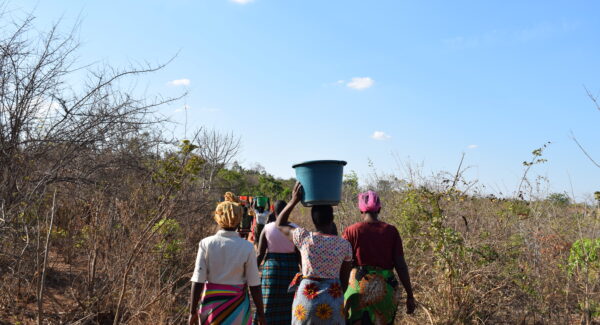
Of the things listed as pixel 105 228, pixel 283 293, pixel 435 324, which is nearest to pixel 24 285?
pixel 105 228

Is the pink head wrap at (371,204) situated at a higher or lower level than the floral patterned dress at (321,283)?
higher

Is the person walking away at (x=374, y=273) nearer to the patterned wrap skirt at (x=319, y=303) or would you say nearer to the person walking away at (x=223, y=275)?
the patterned wrap skirt at (x=319, y=303)

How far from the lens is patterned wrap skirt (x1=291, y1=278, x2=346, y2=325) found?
3021mm

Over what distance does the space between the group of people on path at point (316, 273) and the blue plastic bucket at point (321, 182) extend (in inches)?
2.3

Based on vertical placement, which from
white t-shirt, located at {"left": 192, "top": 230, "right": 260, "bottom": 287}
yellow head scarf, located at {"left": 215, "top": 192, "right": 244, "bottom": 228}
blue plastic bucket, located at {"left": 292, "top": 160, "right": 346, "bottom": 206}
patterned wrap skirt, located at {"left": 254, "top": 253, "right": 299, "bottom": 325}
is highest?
blue plastic bucket, located at {"left": 292, "top": 160, "right": 346, "bottom": 206}

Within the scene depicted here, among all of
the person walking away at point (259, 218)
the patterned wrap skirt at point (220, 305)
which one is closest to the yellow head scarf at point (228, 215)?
the patterned wrap skirt at point (220, 305)

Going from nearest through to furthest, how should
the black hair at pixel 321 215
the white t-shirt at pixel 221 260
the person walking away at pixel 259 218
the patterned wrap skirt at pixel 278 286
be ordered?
the white t-shirt at pixel 221 260 → the black hair at pixel 321 215 → the patterned wrap skirt at pixel 278 286 → the person walking away at pixel 259 218

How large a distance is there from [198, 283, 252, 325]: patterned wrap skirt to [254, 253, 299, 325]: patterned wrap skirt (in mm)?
862

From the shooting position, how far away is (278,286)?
388 cm

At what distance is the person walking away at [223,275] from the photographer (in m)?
2.94

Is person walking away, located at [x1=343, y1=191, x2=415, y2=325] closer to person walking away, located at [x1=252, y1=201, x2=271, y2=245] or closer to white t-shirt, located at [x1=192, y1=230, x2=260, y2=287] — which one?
white t-shirt, located at [x1=192, y1=230, x2=260, y2=287]

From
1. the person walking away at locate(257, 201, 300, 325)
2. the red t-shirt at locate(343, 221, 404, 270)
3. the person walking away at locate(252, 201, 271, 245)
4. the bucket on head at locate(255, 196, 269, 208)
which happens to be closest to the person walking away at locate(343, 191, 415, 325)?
the red t-shirt at locate(343, 221, 404, 270)

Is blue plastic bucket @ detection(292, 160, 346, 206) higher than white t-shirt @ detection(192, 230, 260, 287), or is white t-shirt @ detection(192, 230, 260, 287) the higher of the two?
blue plastic bucket @ detection(292, 160, 346, 206)

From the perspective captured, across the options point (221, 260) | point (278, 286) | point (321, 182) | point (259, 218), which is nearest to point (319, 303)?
point (221, 260)
